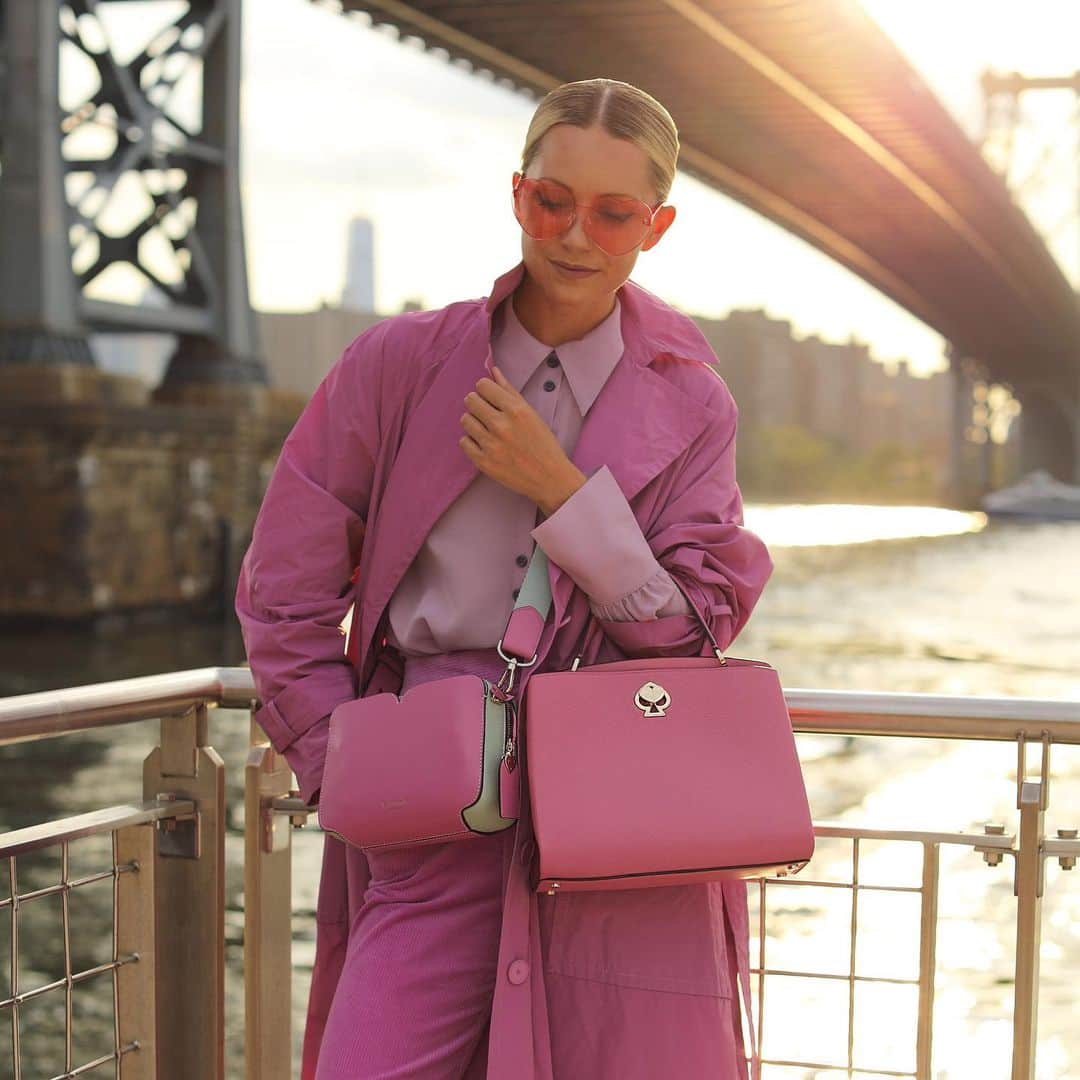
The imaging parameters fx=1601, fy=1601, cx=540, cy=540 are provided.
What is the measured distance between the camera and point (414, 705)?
4.65 feet

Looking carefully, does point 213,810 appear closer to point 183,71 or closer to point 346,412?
point 346,412

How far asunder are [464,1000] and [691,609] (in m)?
0.41

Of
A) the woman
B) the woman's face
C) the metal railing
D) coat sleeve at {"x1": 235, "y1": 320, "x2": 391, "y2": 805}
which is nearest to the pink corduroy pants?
the woman

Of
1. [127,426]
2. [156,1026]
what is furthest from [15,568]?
[156,1026]

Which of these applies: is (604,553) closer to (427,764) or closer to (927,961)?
(427,764)

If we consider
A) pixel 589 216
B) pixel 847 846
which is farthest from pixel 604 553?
pixel 847 846

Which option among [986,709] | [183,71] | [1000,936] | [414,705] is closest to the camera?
[414,705]

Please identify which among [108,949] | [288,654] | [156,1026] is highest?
[288,654]

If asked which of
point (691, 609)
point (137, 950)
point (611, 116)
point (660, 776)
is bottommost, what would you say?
point (137, 950)

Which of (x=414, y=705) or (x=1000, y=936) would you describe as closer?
(x=414, y=705)

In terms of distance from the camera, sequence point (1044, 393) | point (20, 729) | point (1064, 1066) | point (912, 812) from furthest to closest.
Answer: point (1044, 393) → point (912, 812) → point (1064, 1066) → point (20, 729)

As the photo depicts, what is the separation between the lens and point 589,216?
4.85 ft

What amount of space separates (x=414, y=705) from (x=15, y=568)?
45.3 feet

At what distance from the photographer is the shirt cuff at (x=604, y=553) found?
4.75 feet
